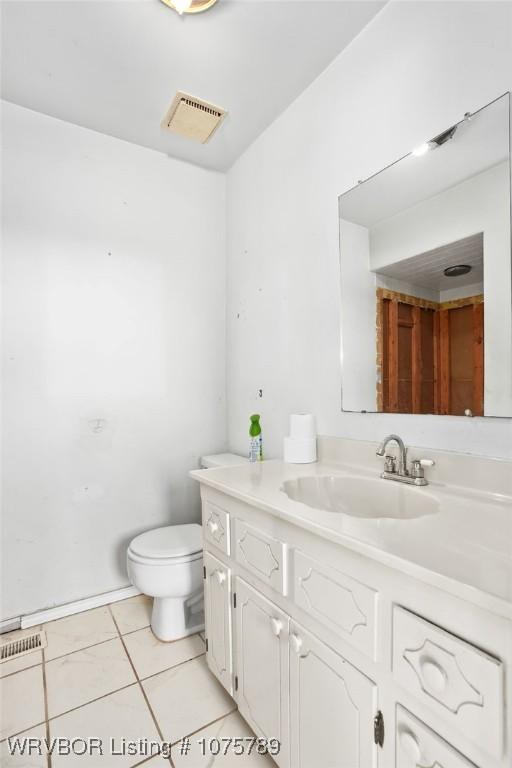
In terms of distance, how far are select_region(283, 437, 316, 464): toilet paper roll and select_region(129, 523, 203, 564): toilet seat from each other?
0.60m

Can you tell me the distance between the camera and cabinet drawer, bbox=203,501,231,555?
3.99 feet

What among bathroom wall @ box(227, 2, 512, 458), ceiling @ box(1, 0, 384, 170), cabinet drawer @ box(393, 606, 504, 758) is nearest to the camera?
cabinet drawer @ box(393, 606, 504, 758)

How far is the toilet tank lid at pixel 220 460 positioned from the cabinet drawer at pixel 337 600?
1.15 meters

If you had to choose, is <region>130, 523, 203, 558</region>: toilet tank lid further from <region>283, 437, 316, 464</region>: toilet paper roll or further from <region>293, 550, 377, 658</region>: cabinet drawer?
<region>293, 550, 377, 658</region>: cabinet drawer

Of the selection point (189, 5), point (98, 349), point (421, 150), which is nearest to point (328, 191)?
point (421, 150)

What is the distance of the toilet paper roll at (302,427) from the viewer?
1.51 meters

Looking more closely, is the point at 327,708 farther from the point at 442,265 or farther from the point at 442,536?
the point at 442,265

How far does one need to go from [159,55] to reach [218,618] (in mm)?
2194

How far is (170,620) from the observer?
1652 mm

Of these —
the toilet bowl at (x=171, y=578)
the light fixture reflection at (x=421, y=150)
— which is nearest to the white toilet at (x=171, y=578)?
the toilet bowl at (x=171, y=578)

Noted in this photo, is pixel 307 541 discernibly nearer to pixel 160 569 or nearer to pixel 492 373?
pixel 492 373

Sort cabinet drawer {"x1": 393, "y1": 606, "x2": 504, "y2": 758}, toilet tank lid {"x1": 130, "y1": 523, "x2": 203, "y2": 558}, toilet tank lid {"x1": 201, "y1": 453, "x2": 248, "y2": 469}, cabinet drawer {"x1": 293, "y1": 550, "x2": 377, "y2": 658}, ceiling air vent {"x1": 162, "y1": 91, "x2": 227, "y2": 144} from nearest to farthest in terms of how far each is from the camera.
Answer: cabinet drawer {"x1": 393, "y1": 606, "x2": 504, "y2": 758} → cabinet drawer {"x1": 293, "y1": 550, "x2": 377, "y2": 658} → toilet tank lid {"x1": 130, "y1": 523, "x2": 203, "y2": 558} → ceiling air vent {"x1": 162, "y1": 91, "x2": 227, "y2": 144} → toilet tank lid {"x1": 201, "y1": 453, "x2": 248, "y2": 469}

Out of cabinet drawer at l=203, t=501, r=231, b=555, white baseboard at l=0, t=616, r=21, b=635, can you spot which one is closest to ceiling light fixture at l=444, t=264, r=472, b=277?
cabinet drawer at l=203, t=501, r=231, b=555

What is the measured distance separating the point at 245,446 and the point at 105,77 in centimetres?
190
